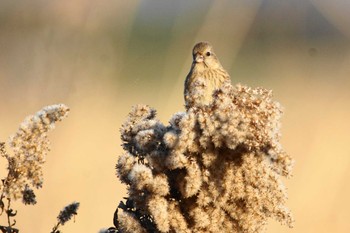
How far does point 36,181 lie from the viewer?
2.96 metres

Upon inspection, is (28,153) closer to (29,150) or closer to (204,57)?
(29,150)

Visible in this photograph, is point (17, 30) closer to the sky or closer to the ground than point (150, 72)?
closer to the sky

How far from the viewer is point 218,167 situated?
265cm

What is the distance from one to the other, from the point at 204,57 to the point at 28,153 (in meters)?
2.97

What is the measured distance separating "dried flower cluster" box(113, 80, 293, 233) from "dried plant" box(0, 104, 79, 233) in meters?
0.36

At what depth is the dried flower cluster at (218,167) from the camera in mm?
2557

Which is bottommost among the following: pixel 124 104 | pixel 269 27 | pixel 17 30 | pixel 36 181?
pixel 36 181

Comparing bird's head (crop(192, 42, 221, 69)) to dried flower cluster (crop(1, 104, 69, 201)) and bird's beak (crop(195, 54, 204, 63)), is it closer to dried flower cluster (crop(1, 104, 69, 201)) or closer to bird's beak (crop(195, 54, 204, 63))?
bird's beak (crop(195, 54, 204, 63))

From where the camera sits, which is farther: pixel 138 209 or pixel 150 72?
pixel 150 72

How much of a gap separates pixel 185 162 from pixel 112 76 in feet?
20.1

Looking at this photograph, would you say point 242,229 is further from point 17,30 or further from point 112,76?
point 17,30

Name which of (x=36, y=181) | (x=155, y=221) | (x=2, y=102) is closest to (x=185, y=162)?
(x=155, y=221)

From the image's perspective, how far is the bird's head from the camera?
564 cm

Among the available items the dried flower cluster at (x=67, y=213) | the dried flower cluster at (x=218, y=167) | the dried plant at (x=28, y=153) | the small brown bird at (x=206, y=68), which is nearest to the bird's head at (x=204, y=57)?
the small brown bird at (x=206, y=68)
